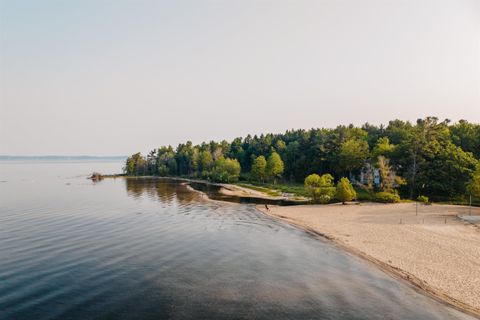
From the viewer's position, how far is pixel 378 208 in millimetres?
70875

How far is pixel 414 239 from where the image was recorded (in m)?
44.8

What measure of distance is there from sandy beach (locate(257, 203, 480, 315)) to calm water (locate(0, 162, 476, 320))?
2.56 m

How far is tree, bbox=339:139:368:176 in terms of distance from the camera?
111m

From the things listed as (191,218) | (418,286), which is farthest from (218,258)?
(191,218)

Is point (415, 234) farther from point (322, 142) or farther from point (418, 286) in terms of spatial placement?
point (322, 142)

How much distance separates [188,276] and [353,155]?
90487mm

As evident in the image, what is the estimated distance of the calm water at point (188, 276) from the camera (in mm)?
25312

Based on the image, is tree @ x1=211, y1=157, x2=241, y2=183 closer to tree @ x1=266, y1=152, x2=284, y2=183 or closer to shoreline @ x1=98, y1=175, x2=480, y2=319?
tree @ x1=266, y1=152, x2=284, y2=183

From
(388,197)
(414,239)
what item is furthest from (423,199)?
(414,239)

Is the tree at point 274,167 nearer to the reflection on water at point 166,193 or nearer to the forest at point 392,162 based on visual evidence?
the forest at point 392,162

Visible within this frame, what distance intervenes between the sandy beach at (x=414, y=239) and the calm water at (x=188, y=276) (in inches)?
101

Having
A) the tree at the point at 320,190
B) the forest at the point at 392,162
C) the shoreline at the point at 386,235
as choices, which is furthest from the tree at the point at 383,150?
the shoreline at the point at 386,235

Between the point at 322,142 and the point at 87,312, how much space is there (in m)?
118

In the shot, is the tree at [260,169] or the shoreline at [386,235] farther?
the tree at [260,169]
